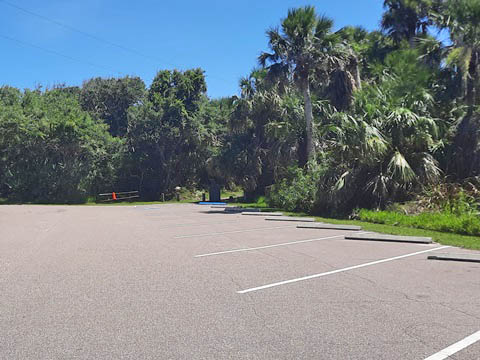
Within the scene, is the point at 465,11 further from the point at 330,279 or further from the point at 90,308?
the point at 90,308

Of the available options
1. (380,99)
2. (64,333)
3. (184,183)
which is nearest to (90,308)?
(64,333)

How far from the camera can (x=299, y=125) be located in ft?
89.0

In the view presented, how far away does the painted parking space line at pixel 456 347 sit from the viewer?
392 centimetres

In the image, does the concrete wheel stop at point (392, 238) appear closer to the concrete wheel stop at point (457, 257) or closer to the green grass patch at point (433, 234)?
the green grass patch at point (433, 234)

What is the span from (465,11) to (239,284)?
770 inches

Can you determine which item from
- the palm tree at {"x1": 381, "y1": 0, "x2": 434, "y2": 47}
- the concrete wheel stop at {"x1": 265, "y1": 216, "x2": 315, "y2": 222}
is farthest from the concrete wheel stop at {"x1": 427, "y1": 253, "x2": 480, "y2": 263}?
the palm tree at {"x1": 381, "y1": 0, "x2": 434, "y2": 47}

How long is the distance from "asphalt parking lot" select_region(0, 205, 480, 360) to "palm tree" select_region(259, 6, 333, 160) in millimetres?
14984

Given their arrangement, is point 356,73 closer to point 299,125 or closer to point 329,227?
point 299,125

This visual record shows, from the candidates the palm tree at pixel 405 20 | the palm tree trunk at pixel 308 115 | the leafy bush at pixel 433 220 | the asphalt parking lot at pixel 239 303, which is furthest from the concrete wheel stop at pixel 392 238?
the palm tree at pixel 405 20

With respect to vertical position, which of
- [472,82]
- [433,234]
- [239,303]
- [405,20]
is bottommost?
[239,303]

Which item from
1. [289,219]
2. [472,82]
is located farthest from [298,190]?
[472,82]

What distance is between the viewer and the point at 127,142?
144ft

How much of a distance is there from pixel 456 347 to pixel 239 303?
8.40 feet

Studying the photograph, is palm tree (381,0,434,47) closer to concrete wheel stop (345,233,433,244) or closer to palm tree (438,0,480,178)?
palm tree (438,0,480,178)
